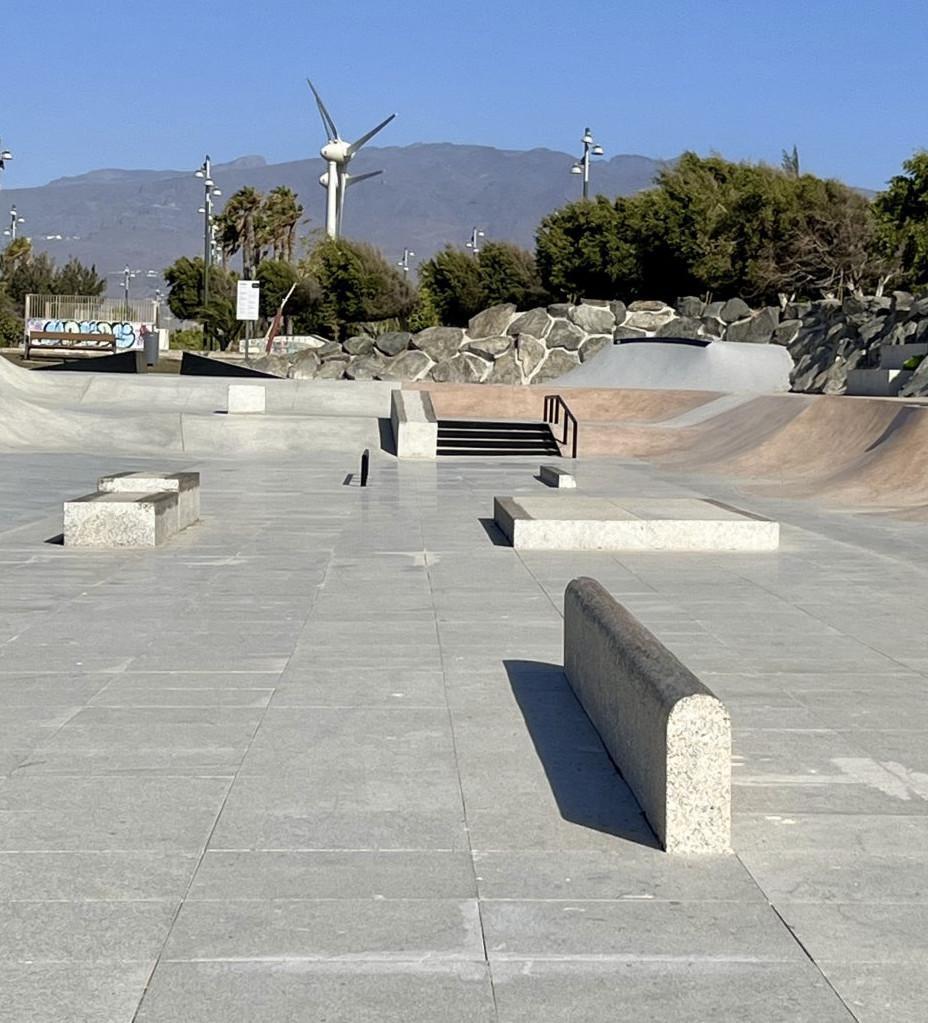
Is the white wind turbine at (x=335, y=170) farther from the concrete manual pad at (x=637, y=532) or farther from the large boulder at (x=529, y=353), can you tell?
the concrete manual pad at (x=637, y=532)

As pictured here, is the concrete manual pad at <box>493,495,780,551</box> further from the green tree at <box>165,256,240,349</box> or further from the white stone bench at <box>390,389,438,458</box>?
the green tree at <box>165,256,240,349</box>

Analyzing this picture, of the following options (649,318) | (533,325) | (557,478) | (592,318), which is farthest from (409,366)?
(557,478)

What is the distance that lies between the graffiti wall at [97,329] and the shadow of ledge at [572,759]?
48.0 meters

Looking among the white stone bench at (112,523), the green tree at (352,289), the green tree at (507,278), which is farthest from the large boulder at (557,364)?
the white stone bench at (112,523)

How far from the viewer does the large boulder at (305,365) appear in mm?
51531

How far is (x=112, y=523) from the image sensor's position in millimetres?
11781

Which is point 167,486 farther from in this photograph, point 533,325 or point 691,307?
point 691,307

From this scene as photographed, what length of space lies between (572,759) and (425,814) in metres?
0.92

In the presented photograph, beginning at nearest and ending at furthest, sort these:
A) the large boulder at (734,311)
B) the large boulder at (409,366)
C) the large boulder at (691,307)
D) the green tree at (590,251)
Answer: the large boulder at (734,311), the large boulder at (409,366), the large boulder at (691,307), the green tree at (590,251)

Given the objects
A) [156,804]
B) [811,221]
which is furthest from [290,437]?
[811,221]

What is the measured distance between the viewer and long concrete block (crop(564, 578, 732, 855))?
420cm

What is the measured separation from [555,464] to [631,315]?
28350 millimetres

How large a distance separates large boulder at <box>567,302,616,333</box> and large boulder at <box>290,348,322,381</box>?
954 cm

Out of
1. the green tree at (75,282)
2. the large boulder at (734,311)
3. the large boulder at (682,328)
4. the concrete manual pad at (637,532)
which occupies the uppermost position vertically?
the green tree at (75,282)
